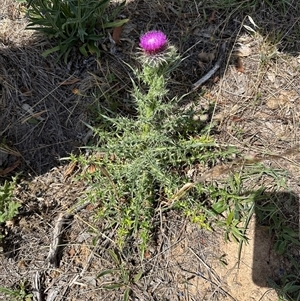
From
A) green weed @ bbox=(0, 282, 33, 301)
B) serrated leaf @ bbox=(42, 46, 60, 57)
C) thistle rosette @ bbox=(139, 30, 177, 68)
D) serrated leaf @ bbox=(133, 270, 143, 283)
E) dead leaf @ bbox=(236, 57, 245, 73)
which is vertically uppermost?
thistle rosette @ bbox=(139, 30, 177, 68)

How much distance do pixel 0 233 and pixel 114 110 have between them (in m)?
1.11

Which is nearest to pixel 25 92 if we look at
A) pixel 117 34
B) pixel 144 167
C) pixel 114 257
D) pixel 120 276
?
pixel 117 34

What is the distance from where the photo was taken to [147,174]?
2615mm

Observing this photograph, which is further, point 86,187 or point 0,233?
point 86,187

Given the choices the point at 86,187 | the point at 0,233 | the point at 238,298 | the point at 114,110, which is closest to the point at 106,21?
the point at 114,110

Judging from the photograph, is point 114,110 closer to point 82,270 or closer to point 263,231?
point 82,270

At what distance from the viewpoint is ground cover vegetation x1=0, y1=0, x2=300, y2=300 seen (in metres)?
2.51

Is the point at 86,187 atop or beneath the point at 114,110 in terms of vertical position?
beneath

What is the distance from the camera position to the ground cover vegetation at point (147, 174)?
2.51 metres

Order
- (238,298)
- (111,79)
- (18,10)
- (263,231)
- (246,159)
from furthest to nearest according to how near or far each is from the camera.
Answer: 1. (18,10)
2. (111,79)
3. (246,159)
4. (263,231)
5. (238,298)

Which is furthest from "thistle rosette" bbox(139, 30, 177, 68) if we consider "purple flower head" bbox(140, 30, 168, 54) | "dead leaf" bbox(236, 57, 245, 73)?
"dead leaf" bbox(236, 57, 245, 73)

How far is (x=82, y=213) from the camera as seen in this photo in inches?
107

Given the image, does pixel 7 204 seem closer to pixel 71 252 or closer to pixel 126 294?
pixel 71 252

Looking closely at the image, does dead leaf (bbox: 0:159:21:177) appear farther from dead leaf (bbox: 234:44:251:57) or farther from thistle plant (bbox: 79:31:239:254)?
dead leaf (bbox: 234:44:251:57)
